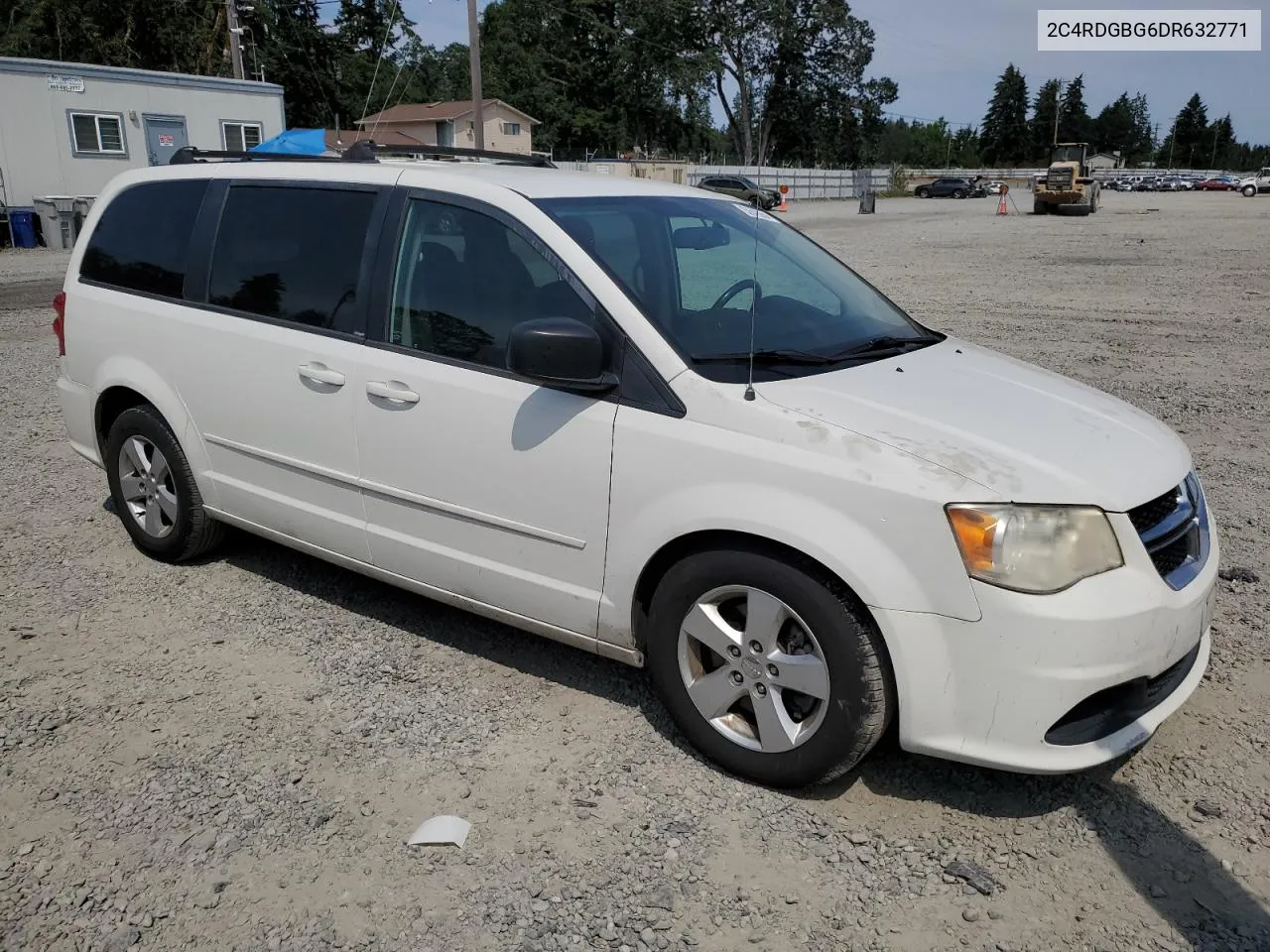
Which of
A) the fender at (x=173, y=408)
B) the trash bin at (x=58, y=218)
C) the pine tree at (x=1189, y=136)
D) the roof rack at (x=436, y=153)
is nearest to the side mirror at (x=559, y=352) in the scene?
the roof rack at (x=436, y=153)

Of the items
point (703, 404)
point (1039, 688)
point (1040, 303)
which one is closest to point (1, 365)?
point (703, 404)

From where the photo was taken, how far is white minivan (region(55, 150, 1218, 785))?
8.95 feet

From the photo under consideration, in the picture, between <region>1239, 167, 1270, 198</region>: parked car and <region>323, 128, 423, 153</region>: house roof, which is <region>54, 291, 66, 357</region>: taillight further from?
<region>1239, 167, 1270, 198</region>: parked car

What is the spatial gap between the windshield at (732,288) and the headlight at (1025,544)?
32.0 inches

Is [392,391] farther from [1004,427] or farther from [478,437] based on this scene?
[1004,427]

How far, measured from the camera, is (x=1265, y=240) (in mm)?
23688

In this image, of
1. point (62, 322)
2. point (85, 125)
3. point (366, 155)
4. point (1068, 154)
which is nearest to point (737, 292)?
point (366, 155)

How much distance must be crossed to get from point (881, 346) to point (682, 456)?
1.09 m

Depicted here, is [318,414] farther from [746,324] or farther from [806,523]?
[806,523]

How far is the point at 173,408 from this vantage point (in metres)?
4.46

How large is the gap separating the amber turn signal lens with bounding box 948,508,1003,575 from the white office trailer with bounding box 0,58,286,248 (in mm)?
23994

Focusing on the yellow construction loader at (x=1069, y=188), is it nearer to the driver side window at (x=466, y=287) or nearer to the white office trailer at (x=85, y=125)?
the white office trailer at (x=85, y=125)

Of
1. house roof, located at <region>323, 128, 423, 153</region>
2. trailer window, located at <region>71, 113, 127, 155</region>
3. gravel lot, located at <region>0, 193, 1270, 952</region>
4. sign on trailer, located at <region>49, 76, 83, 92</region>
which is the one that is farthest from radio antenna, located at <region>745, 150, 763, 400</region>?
trailer window, located at <region>71, 113, 127, 155</region>

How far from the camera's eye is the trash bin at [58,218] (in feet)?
71.7
